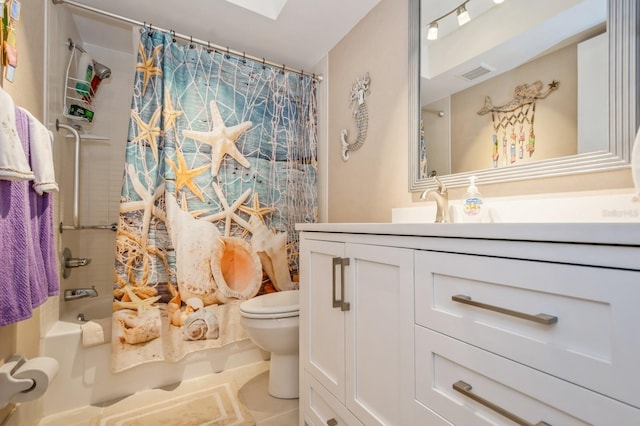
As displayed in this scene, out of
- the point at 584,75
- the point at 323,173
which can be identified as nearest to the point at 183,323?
the point at 323,173

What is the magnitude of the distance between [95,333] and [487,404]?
1834mm

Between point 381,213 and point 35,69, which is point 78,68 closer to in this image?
point 35,69

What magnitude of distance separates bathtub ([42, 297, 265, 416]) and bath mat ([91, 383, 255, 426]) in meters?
0.15

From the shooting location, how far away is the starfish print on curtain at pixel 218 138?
6.00ft

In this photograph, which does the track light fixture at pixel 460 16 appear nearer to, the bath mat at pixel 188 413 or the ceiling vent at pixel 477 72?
the ceiling vent at pixel 477 72

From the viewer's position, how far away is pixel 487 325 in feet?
2.05

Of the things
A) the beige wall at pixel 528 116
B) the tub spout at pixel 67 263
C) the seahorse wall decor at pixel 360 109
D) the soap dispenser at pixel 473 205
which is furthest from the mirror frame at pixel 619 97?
the tub spout at pixel 67 263

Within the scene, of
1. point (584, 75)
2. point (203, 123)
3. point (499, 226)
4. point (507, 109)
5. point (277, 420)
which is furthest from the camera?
point (203, 123)

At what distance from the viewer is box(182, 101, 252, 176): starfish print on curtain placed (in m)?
1.83

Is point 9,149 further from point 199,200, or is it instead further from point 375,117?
point 375,117

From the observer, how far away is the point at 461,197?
1.25 metres

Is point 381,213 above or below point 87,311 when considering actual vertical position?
above

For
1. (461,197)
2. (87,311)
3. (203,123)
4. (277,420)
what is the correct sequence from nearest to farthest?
(461,197) < (277,420) < (203,123) < (87,311)

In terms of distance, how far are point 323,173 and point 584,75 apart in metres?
1.54
